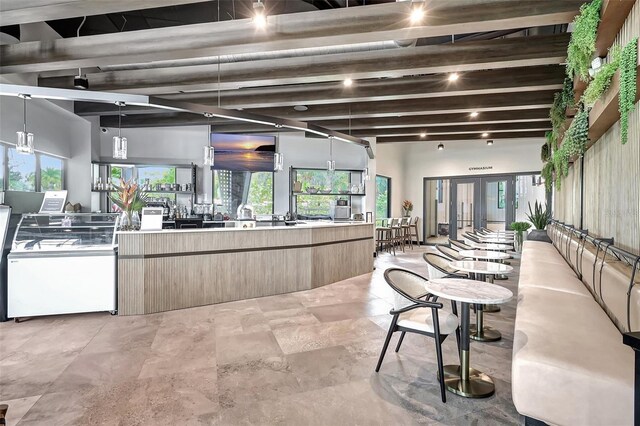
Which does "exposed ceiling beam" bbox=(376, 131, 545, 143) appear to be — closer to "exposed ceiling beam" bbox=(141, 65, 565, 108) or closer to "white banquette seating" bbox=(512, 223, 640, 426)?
"exposed ceiling beam" bbox=(141, 65, 565, 108)

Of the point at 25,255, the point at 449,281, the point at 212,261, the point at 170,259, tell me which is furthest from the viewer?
the point at 212,261

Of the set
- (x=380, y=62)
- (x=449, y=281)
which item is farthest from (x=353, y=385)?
(x=380, y=62)

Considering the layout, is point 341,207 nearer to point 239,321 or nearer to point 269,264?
point 269,264

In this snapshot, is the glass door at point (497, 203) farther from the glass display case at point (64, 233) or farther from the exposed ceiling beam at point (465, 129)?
the glass display case at point (64, 233)

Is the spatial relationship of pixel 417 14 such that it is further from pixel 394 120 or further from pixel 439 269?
pixel 394 120

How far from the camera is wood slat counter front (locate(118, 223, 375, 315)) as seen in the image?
426 cm

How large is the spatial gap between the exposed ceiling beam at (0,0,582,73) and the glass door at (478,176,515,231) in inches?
350

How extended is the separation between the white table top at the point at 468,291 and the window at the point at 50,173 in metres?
7.57

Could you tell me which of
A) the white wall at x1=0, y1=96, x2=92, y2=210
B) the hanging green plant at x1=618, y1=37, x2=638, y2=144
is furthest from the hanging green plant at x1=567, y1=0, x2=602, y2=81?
the white wall at x1=0, y1=96, x2=92, y2=210

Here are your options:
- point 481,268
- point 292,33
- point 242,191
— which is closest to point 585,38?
point 481,268

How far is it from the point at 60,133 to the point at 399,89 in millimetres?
6867

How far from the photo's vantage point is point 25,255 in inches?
156

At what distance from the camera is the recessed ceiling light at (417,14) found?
3.03m

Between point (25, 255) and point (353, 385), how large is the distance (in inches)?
162
